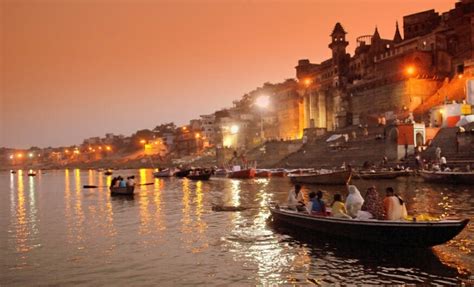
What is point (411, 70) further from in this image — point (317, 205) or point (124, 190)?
point (317, 205)

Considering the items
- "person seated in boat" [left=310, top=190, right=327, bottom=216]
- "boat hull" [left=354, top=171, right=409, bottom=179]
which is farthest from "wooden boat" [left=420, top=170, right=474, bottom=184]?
"person seated in boat" [left=310, top=190, right=327, bottom=216]

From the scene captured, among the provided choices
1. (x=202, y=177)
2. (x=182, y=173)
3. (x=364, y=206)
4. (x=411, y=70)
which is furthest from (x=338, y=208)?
(x=182, y=173)

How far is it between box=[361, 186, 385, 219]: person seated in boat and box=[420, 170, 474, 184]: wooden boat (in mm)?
21679

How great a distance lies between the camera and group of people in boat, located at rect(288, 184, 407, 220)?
43.0ft

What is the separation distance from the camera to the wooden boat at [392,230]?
12191 mm

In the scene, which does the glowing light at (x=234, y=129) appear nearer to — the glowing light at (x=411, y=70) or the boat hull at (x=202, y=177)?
the boat hull at (x=202, y=177)

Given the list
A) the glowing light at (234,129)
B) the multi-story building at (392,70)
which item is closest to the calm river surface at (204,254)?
the multi-story building at (392,70)

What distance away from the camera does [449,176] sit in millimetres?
33406

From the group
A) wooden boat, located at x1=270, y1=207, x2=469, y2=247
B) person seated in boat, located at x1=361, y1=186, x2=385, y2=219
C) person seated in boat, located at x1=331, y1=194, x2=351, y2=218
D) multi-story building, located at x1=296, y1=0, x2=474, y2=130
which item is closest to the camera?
wooden boat, located at x1=270, y1=207, x2=469, y2=247

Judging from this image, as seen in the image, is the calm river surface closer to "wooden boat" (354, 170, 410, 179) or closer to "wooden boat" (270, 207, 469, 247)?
"wooden boat" (270, 207, 469, 247)

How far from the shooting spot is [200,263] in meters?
13.4

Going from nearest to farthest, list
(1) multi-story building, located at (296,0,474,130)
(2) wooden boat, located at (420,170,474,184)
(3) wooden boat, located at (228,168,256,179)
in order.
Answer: (2) wooden boat, located at (420,170,474,184) < (3) wooden boat, located at (228,168,256,179) < (1) multi-story building, located at (296,0,474,130)

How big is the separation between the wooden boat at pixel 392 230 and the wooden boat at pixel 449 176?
2115cm

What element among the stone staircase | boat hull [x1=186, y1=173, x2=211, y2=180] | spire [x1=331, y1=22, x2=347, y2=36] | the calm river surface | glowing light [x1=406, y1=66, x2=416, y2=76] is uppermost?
spire [x1=331, y1=22, x2=347, y2=36]
